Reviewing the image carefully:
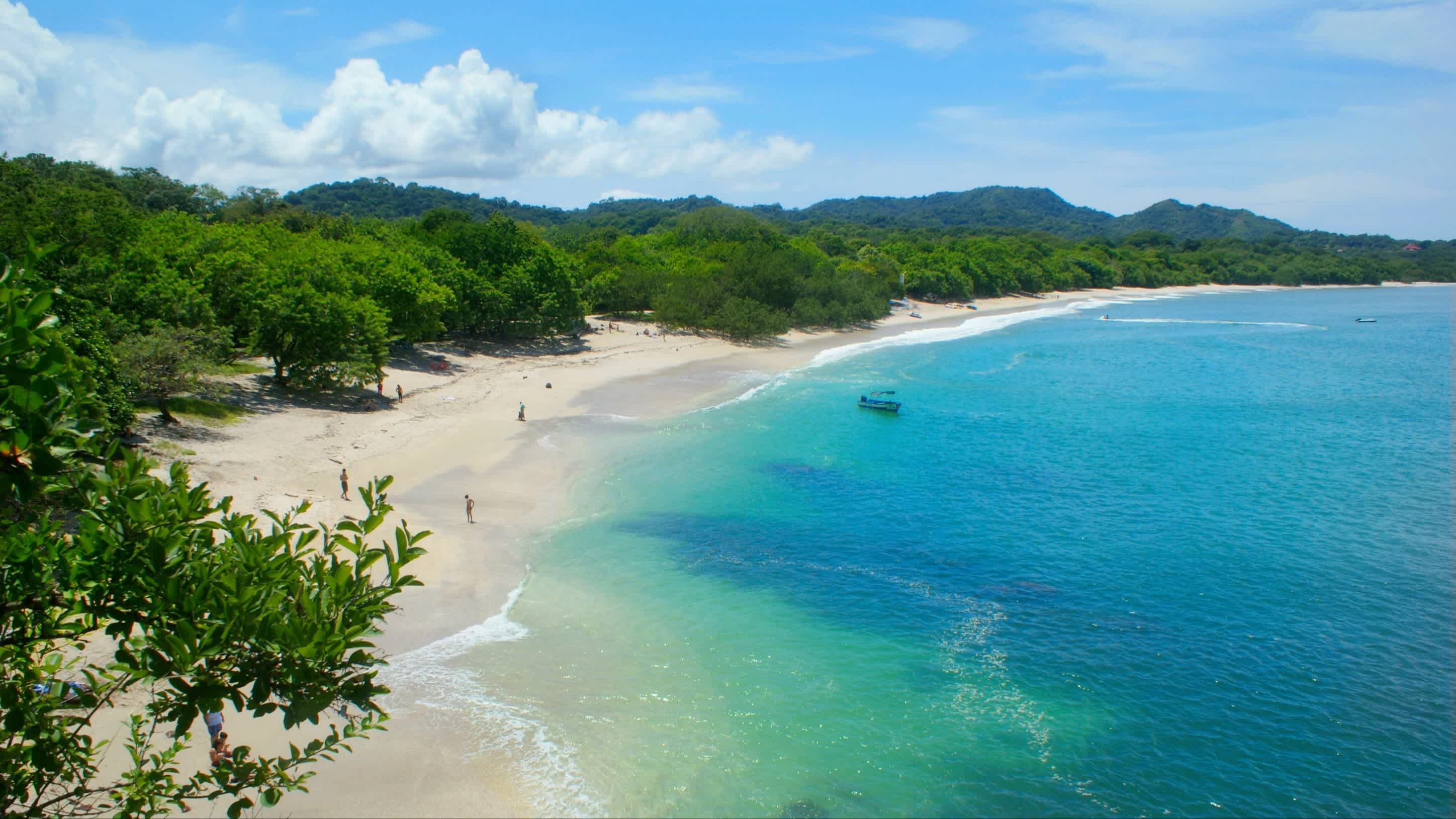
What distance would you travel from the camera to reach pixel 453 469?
1320 inches

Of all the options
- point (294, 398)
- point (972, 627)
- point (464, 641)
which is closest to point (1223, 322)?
point (972, 627)

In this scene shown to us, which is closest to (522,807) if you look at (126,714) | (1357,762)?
(126,714)

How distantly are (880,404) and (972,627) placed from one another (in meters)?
26.3

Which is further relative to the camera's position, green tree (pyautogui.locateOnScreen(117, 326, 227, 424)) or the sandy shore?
green tree (pyautogui.locateOnScreen(117, 326, 227, 424))

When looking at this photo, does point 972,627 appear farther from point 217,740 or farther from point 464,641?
point 217,740

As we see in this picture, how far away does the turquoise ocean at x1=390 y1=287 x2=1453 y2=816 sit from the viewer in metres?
16.7

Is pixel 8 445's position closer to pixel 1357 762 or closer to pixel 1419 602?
pixel 1357 762

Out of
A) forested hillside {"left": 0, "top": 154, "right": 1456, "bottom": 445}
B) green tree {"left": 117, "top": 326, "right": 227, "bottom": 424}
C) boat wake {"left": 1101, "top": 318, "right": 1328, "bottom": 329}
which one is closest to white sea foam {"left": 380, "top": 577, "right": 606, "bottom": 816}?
forested hillside {"left": 0, "top": 154, "right": 1456, "bottom": 445}

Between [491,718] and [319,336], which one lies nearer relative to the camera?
[491,718]

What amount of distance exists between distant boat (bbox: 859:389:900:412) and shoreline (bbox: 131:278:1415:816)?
806 centimetres

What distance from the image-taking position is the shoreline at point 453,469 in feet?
52.0

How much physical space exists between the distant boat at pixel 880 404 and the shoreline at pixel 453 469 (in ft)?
26.4

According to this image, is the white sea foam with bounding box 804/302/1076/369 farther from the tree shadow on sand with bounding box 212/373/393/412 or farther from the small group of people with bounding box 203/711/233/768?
the small group of people with bounding box 203/711/233/768

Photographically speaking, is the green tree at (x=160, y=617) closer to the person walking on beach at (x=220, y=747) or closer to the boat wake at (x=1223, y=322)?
the person walking on beach at (x=220, y=747)
